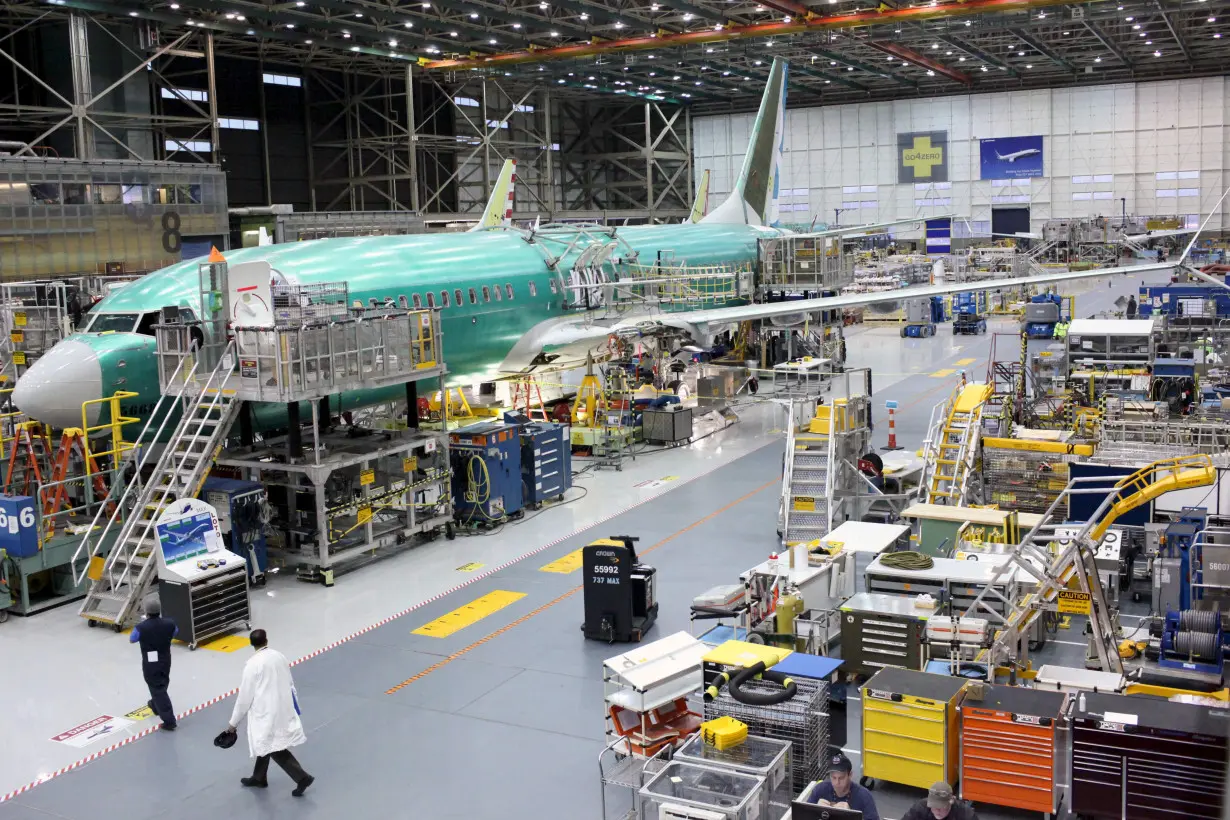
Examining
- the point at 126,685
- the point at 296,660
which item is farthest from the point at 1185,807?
the point at 126,685

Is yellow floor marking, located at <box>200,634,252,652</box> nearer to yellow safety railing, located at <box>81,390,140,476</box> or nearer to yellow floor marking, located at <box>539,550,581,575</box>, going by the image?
yellow safety railing, located at <box>81,390,140,476</box>

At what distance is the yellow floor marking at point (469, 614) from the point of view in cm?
1514

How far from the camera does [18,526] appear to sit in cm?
1560

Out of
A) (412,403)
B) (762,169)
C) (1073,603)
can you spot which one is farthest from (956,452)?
(762,169)

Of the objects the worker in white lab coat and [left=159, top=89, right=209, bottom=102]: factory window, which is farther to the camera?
[left=159, top=89, right=209, bottom=102]: factory window

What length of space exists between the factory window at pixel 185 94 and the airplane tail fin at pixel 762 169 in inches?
865

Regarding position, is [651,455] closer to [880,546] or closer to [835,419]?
[835,419]

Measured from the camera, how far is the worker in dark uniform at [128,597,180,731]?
39.4ft

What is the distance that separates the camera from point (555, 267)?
1013 inches

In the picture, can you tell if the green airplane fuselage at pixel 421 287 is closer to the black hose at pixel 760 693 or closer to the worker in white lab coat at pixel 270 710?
the worker in white lab coat at pixel 270 710

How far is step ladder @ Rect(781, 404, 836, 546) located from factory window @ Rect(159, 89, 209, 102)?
34.2 m

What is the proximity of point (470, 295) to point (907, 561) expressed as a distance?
1191 centimetres

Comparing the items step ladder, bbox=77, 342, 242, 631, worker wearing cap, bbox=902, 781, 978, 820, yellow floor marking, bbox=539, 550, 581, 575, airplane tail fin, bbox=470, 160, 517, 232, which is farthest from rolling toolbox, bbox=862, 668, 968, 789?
airplane tail fin, bbox=470, 160, 517, 232

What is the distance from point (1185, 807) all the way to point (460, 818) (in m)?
6.14
